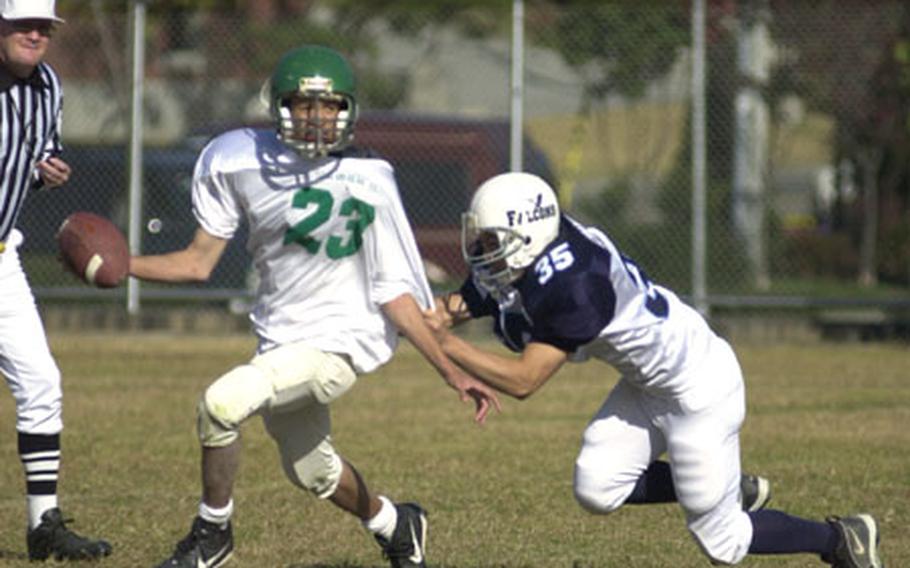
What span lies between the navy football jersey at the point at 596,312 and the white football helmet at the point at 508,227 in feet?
0.16

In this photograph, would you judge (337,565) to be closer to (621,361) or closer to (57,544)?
(57,544)

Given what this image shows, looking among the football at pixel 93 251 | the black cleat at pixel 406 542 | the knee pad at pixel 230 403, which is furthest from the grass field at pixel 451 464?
the football at pixel 93 251

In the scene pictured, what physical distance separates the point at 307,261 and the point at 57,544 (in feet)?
5.02

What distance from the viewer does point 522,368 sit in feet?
19.5

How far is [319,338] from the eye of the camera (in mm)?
6555

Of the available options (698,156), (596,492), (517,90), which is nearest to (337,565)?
(596,492)

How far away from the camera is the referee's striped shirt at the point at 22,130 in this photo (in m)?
7.31

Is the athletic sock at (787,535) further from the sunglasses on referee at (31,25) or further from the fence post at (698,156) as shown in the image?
the fence post at (698,156)

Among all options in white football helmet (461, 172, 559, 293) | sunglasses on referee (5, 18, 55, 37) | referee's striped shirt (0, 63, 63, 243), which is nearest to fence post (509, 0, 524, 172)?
referee's striped shirt (0, 63, 63, 243)

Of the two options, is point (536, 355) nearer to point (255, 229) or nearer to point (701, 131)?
point (255, 229)

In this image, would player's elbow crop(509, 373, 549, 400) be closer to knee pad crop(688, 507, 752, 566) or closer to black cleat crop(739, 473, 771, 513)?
knee pad crop(688, 507, 752, 566)

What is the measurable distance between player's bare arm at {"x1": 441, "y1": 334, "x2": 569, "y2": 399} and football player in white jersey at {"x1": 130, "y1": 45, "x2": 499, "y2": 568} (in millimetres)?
409

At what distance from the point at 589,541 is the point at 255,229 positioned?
1.94 m

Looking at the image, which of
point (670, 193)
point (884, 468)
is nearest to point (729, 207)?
point (670, 193)
